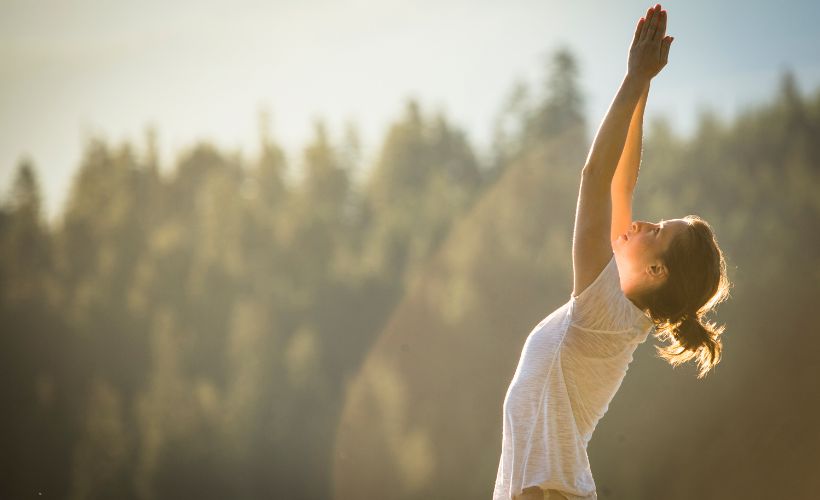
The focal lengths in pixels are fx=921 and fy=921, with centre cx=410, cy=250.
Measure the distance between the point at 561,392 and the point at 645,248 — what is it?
285 mm

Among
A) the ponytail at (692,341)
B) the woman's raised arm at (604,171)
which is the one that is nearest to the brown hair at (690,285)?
the ponytail at (692,341)

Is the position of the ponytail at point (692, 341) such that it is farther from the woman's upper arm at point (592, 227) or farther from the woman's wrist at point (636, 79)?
the woman's wrist at point (636, 79)

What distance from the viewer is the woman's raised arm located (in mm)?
1373

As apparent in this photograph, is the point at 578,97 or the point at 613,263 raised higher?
the point at 578,97

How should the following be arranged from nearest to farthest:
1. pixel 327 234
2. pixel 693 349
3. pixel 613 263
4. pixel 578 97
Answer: pixel 613 263
pixel 693 349
pixel 327 234
pixel 578 97

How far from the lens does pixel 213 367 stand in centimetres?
1116

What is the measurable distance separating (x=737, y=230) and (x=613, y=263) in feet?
33.8

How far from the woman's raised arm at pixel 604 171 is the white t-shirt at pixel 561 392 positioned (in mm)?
61

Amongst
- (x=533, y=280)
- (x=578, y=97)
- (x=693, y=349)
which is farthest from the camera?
(x=578, y=97)

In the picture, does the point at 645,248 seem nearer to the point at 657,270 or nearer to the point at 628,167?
the point at 657,270

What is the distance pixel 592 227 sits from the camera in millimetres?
1368

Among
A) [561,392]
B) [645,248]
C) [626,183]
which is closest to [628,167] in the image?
[626,183]

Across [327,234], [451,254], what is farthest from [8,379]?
[451,254]

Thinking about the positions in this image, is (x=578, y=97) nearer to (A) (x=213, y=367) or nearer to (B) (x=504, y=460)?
(A) (x=213, y=367)
